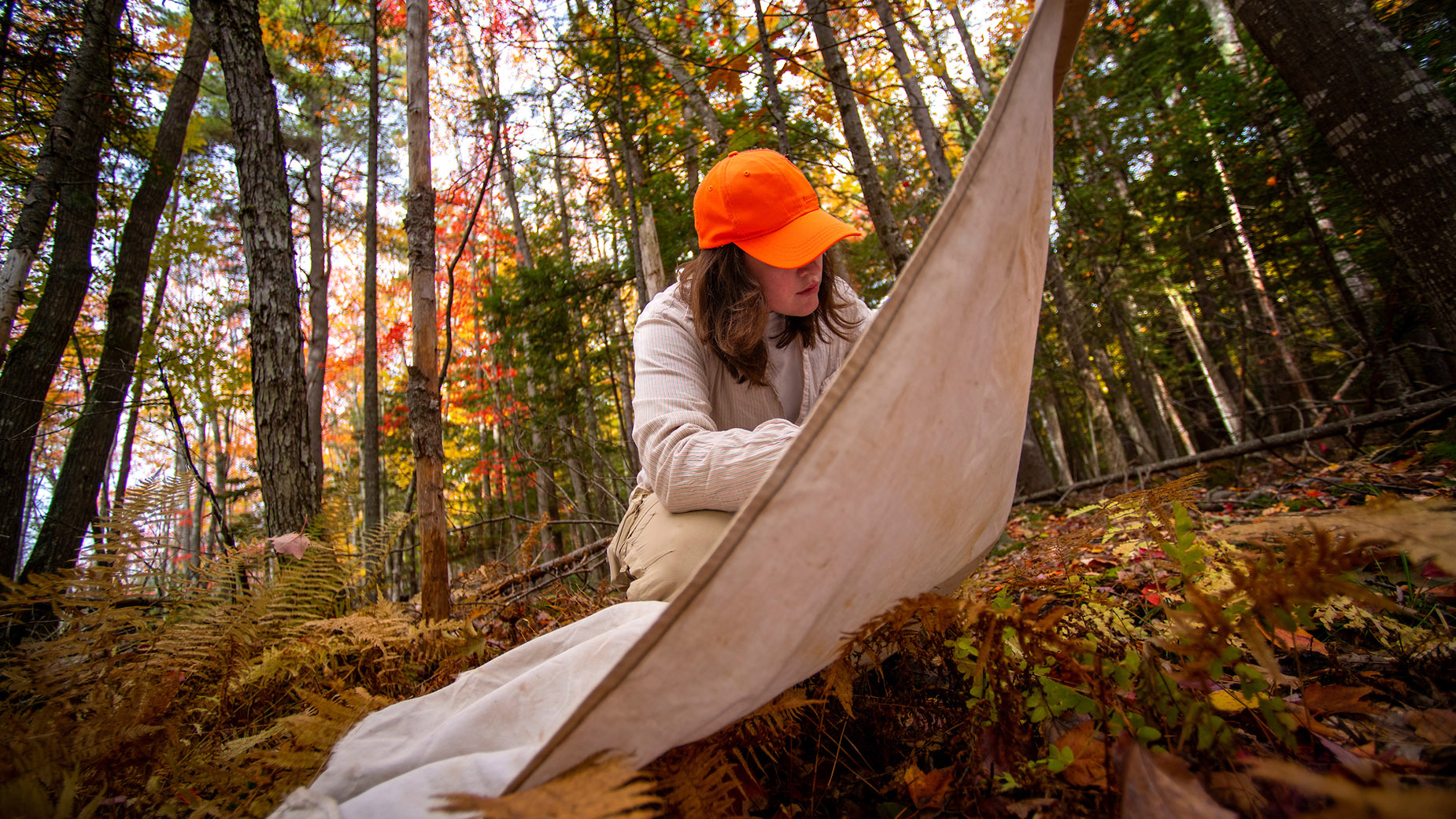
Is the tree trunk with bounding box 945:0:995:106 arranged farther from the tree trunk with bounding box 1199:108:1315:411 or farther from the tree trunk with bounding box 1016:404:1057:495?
the tree trunk with bounding box 1016:404:1057:495

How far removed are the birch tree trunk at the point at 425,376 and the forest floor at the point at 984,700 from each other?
44cm

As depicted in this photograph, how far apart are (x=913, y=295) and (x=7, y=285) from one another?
22.4ft

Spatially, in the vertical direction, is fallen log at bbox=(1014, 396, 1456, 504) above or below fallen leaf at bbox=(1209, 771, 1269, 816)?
above

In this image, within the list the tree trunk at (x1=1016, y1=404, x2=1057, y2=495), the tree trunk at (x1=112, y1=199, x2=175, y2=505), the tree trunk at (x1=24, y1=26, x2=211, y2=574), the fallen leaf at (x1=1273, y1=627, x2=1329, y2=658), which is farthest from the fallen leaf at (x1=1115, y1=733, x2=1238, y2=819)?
the tree trunk at (x1=112, y1=199, x2=175, y2=505)

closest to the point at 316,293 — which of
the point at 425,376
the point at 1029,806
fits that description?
the point at 425,376

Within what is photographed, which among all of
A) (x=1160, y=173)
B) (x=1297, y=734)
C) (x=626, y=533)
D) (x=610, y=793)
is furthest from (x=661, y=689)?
(x=1160, y=173)

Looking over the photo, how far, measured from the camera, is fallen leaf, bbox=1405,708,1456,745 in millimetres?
834

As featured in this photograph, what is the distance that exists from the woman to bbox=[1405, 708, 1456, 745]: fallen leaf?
1161mm

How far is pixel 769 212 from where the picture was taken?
180 cm

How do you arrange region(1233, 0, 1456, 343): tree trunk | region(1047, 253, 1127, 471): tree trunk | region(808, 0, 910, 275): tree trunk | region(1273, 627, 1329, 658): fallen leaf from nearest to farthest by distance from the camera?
region(1273, 627, 1329, 658): fallen leaf, region(1233, 0, 1456, 343): tree trunk, region(808, 0, 910, 275): tree trunk, region(1047, 253, 1127, 471): tree trunk

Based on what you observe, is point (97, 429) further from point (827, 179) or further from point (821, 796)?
point (827, 179)

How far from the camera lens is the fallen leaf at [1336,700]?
3.10ft

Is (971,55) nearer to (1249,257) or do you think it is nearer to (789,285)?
(1249,257)

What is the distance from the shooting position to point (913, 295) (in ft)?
2.59
